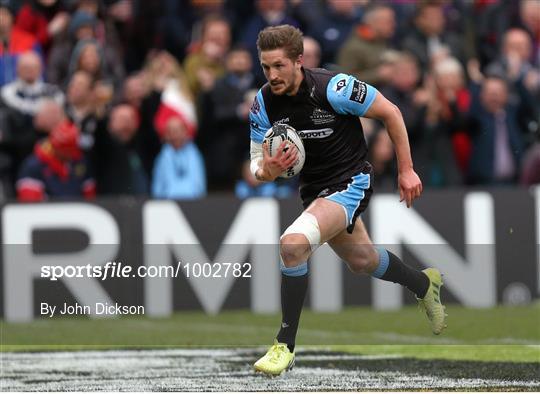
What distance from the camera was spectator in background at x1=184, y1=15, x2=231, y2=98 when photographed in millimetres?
15023

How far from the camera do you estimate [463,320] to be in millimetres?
13000

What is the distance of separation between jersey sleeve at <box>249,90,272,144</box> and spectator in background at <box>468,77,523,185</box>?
21.8 ft

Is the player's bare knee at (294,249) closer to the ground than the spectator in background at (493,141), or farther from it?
farther from it

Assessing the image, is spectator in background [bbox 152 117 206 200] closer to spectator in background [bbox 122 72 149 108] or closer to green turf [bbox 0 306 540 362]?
spectator in background [bbox 122 72 149 108]

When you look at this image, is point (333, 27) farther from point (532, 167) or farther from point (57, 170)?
point (57, 170)

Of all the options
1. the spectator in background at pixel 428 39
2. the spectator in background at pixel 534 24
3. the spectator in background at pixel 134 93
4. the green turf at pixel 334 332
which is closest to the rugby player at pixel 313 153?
the green turf at pixel 334 332

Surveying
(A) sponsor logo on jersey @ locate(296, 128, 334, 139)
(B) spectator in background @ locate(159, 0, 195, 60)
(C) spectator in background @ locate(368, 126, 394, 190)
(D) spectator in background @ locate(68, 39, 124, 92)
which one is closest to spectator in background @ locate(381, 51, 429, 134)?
(C) spectator in background @ locate(368, 126, 394, 190)

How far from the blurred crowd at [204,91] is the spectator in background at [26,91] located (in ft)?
0.04

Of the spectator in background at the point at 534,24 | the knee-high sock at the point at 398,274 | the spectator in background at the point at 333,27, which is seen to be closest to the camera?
the knee-high sock at the point at 398,274

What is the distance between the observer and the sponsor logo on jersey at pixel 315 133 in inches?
339

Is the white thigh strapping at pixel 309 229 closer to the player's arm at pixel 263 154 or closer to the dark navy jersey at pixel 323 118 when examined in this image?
the player's arm at pixel 263 154

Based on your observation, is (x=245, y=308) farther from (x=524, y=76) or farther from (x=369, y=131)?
(x=524, y=76)

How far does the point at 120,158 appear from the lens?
14.2 metres

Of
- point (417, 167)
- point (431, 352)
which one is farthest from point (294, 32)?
point (417, 167)
